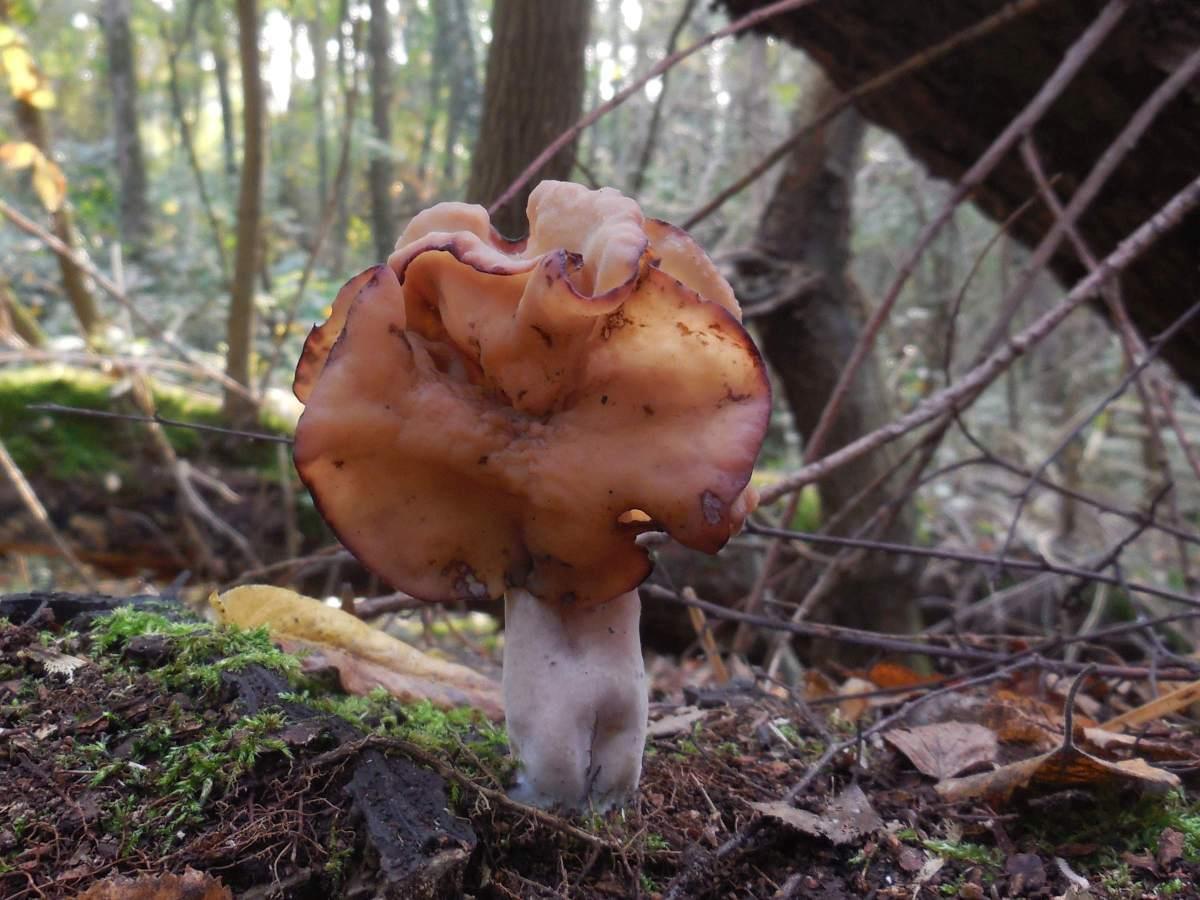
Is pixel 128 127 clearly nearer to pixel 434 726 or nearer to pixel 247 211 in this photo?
pixel 247 211

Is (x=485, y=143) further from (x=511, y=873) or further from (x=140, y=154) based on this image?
(x=140, y=154)

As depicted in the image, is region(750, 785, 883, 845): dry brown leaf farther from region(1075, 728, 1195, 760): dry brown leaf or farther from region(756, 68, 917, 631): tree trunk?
region(756, 68, 917, 631): tree trunk

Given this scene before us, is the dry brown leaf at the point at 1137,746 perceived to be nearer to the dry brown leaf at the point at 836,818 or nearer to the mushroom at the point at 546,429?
the dry brown leaf at the point at 836,818

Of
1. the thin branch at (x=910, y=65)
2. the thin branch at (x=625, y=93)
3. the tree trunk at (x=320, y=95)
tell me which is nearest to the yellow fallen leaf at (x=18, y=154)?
the thin branch at (x=625, y=93)

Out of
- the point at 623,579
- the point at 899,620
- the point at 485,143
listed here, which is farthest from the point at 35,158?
the point at 899,620

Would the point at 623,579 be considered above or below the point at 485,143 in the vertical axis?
below
